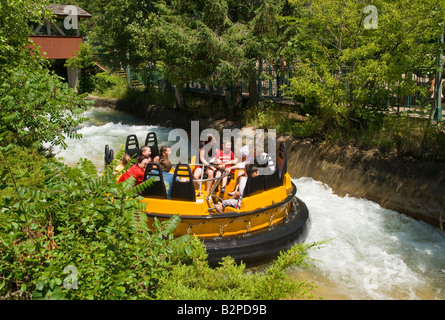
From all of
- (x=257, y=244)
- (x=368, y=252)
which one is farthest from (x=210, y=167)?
(x=368, y=252)

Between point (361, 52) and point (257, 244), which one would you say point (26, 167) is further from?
point (361, 52)

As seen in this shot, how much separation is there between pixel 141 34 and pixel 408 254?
532 inches

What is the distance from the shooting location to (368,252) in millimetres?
7309

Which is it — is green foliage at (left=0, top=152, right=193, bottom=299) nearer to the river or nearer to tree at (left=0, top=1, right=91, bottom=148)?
the river

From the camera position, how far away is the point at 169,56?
15164 millimetres

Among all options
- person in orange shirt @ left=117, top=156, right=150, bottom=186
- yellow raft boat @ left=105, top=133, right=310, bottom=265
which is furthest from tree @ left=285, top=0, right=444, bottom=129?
person in orange shirt @ left=117, top=156, right=150, bottom=186

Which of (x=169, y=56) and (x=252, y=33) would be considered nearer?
(x=252, y=33)

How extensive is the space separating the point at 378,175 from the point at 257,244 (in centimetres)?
400

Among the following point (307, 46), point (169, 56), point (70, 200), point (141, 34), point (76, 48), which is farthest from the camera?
point (76, 48)

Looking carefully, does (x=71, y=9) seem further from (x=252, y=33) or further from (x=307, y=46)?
(x=307, y=46)

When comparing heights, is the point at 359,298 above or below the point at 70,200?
below

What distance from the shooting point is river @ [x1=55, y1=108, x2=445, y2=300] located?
6211 millimetres

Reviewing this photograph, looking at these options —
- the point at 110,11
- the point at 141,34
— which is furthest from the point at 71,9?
the point at 141,34

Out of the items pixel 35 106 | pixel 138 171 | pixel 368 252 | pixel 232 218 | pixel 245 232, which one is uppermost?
pixel 35 106
